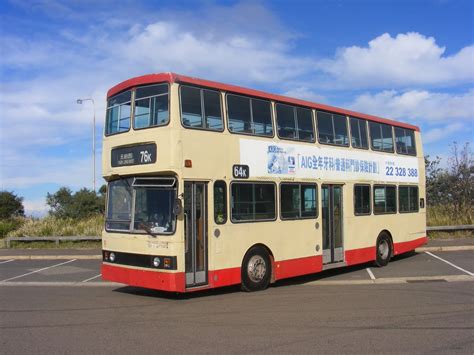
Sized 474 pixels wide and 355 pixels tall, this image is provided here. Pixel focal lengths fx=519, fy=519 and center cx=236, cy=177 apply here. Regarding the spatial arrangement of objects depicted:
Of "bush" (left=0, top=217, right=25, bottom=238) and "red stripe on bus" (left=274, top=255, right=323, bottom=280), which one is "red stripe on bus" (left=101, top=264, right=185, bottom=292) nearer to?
"red stripe on bus" (left=274, top=255, right=323, bottom=280)

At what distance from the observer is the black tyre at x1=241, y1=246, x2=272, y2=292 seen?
10766mm

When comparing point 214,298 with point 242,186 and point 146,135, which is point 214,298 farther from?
point 146,135

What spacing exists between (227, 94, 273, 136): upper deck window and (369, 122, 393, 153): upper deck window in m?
4.53

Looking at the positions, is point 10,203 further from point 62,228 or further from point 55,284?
point 55,284

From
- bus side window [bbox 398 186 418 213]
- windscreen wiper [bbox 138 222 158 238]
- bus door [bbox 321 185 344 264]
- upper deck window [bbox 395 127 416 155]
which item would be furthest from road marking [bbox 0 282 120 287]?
upper deck window [bbox 395 127 416 155]

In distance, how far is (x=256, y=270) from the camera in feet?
36.0

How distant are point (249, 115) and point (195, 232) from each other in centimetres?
286

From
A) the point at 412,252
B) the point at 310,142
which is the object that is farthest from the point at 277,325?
the point at 412,252

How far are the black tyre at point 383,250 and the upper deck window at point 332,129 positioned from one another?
3178 millimetres

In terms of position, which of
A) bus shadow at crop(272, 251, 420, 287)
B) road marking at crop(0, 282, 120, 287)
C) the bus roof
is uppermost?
the bus roof

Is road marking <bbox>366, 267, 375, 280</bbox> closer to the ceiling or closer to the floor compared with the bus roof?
closer to the floor

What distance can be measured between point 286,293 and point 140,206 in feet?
11.5

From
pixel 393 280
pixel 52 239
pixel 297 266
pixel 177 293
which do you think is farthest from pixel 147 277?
pixel 52 239

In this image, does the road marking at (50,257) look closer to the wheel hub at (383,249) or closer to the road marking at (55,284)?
the road marking at (55,284)
